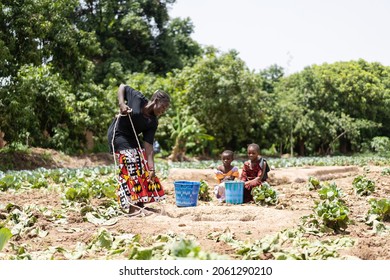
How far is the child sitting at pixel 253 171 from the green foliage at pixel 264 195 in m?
0.21

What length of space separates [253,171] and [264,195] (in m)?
0.61

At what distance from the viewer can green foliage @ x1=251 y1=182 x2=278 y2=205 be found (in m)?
6.63

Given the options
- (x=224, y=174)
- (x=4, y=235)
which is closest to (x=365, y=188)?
(x=224, y=174)

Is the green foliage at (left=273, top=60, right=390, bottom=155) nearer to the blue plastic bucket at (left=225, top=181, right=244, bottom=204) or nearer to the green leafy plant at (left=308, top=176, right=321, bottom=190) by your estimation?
the green leafy plant at (left=308, top=176, right=321, bottom=190)

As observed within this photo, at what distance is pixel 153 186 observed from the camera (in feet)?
18.9

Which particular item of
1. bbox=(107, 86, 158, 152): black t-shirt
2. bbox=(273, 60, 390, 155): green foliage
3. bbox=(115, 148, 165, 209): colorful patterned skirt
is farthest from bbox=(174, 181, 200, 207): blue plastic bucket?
bbox=(273, 60, 390, 155): green foliage

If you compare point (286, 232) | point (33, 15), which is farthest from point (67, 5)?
point (286, 232)

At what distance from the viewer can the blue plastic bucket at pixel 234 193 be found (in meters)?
6.72

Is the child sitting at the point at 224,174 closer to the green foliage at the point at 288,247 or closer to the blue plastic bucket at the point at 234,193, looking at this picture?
the blue plastic bucket at the point at 234,193

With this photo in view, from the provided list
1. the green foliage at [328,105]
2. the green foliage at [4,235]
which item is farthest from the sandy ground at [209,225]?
the green foliage at [328,105]

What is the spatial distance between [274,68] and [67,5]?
57.0ft

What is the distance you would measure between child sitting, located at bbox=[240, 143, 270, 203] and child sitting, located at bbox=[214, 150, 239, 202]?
0.17 meters

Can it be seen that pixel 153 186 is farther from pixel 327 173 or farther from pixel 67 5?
pixel 67 5

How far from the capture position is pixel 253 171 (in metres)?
7.18
